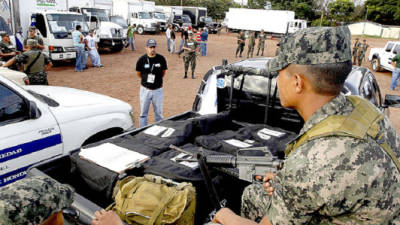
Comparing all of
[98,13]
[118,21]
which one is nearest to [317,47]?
[98,13]

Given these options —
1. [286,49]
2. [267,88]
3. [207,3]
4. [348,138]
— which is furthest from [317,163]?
[207,3]

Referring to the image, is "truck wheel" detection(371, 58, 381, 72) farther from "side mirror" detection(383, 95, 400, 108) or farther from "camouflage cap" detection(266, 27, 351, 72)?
"camouflage cap" detection(266, 27, 351, 72)

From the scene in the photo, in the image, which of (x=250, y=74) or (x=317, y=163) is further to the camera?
(x=250, y=74)

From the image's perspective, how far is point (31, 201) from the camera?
52.3 inches

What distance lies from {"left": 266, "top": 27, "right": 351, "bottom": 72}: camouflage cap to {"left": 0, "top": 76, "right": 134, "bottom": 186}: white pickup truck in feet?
8.93

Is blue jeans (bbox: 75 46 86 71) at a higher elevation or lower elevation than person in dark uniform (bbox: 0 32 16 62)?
lower

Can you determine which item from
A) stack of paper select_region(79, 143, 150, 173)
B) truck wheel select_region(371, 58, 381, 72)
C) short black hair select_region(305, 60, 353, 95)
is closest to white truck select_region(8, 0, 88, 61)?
stack of paper select_region(79, 143, 150, 173)

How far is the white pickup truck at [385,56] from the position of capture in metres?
14.3

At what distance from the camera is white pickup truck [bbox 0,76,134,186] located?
296 centimetres

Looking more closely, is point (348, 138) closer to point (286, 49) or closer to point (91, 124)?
point (286, 49)

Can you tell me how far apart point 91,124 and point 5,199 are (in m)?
2.45

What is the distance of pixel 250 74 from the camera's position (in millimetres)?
3719

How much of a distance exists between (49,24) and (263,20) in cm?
2862

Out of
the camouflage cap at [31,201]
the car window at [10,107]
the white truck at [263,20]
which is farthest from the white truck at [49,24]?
the white truck at [263,20]
